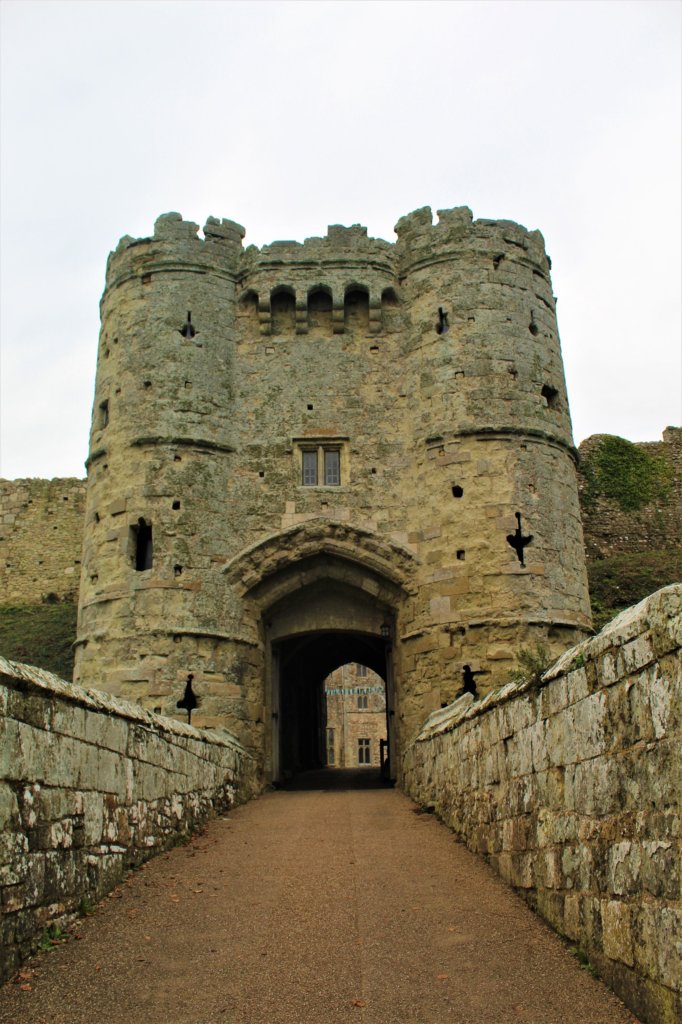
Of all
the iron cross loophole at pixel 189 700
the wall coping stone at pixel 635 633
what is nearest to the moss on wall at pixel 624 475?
the iron cross loophole at pixel 189 700

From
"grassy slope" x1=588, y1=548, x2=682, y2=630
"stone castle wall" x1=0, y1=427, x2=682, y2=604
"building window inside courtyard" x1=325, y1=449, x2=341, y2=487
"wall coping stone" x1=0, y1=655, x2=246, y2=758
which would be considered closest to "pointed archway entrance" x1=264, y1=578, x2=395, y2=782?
"building window inside courtyard" x1=325, y1=449, x2=341, y2=487

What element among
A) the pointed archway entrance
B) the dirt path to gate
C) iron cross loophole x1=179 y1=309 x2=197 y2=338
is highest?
iron cross loophole x1=179 y1=309 x2=197 y2=338

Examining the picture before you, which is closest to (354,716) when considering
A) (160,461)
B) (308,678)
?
(308,678)

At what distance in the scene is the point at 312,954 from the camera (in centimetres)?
477

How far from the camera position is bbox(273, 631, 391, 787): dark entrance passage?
17.3 m

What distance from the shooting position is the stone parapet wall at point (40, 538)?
2245cm

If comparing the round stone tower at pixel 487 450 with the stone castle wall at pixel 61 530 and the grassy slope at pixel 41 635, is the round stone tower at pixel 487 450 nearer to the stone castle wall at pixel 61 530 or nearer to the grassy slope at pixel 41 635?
the stone castle wall at pixel 61 530

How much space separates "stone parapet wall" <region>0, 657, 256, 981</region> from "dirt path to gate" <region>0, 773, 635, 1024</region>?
0.18 m

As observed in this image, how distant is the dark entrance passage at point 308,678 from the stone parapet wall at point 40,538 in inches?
235

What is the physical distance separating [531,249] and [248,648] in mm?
8758

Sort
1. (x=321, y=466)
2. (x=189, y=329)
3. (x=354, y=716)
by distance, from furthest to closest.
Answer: (x=354, y=716)
(x=189, y=329)
(x=321, y=466)

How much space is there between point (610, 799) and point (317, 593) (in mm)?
12039

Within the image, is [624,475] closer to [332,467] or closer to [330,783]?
[332,467]

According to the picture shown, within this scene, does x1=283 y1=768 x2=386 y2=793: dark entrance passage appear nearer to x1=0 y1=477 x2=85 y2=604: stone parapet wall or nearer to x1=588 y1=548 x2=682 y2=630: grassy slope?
x1=588 y1=548 x2=682 y2=630: grassy slope
